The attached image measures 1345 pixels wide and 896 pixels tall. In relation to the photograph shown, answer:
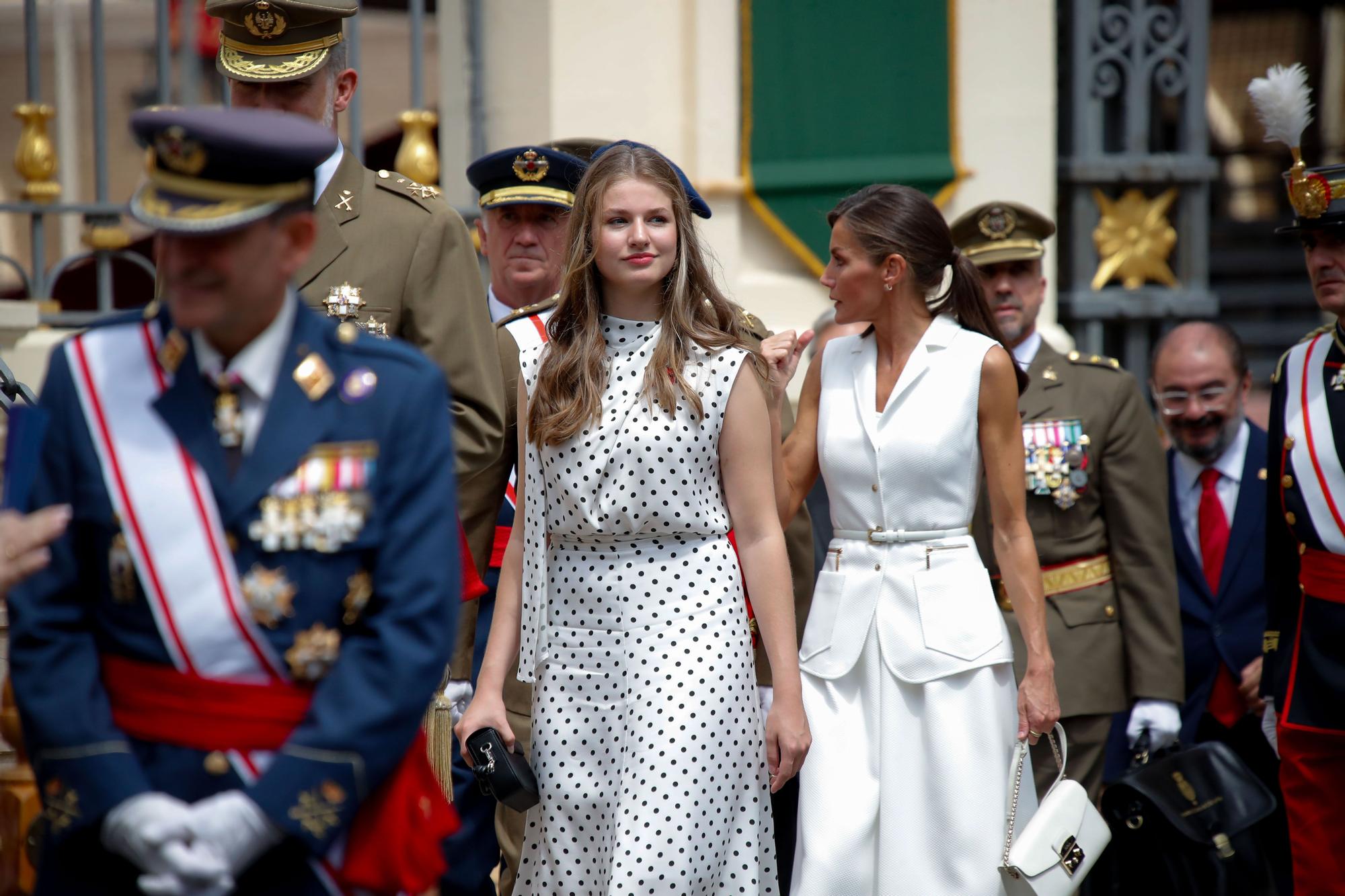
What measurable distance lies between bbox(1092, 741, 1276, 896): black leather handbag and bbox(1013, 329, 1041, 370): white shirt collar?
125 centimetres

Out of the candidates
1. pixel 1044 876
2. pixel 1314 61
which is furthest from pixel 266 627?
pixel 1314 61

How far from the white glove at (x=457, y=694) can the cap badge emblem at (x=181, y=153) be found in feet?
6.17

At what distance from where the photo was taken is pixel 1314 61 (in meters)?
12.5

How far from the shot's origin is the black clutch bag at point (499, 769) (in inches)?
129

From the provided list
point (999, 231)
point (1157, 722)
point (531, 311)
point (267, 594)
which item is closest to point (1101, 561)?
point (1157, 722)

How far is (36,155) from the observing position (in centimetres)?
616

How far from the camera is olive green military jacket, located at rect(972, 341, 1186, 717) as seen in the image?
16.0ft

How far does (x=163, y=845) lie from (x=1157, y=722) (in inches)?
139

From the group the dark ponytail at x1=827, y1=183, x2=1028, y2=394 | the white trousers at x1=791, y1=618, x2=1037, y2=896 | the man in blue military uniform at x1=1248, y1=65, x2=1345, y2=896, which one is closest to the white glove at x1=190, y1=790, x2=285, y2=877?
the white trousers at x1=791, y1=618, x2=1037, y2=896

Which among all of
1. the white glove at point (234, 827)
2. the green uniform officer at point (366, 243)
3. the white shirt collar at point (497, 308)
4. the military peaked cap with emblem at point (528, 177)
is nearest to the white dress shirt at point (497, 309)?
the white shirt collar at point (497, 308)

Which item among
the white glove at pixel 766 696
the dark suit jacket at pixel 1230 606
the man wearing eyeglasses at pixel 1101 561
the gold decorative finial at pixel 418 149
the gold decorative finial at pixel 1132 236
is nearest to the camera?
the white glove at pixel 766 696

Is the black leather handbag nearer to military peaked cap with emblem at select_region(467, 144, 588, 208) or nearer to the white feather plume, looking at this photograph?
the white feather plume

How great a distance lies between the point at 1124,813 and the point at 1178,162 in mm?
3007

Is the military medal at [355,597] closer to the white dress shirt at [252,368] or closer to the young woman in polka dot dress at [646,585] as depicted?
the white dress shirt at [252,368]
